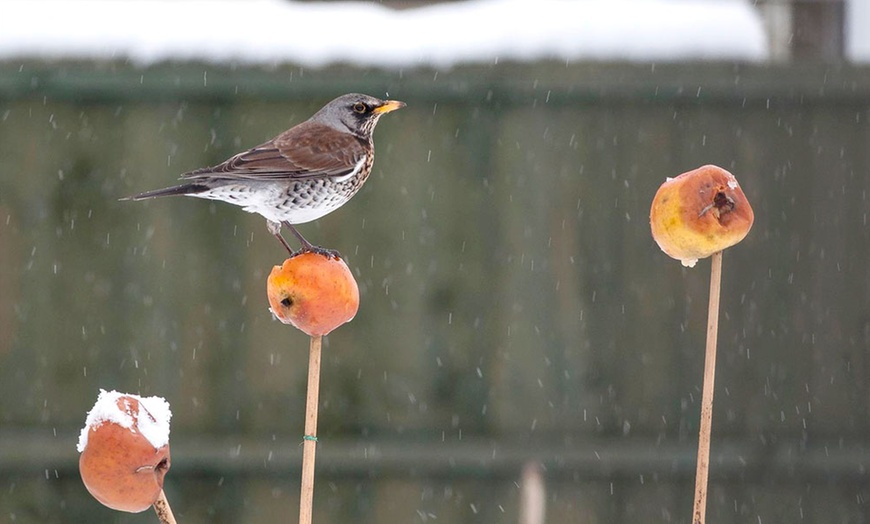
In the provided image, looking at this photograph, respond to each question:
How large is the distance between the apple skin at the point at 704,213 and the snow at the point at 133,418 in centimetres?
37

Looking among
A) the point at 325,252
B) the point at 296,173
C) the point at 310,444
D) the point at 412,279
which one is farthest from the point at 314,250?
the point at 412,279

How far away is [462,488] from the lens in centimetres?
264

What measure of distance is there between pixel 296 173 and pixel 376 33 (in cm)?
164

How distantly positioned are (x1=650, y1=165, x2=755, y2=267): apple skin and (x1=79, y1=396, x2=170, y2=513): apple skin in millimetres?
386

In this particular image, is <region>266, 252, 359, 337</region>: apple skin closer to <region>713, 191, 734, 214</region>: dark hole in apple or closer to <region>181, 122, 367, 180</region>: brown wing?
<region>713, 191, 734, 214</region>: dark hole in apple

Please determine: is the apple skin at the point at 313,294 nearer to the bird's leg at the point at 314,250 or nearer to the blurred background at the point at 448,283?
the bird's leg at the point at 314,250

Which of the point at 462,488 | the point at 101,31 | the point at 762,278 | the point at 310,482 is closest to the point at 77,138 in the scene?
the point at 101,31

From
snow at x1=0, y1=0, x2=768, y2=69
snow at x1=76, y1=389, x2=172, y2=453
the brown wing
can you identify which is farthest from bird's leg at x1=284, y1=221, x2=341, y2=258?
snow at x1=0, y1=0, x2=768, y2=69

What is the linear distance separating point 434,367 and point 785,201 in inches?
37.8

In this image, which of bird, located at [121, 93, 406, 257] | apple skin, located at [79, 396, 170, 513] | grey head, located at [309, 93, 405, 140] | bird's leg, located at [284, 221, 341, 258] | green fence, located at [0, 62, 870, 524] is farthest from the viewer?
green fence, located at [0, 62, 870, 524]

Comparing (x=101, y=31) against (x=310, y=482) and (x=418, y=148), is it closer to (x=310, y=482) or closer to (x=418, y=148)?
(x=418, y=148)

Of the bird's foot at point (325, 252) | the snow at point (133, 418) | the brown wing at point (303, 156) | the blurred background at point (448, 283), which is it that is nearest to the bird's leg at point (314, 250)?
the bird's foot at point (325, 252)

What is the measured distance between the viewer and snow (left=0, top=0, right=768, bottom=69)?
265 cm

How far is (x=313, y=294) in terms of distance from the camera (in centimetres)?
75
